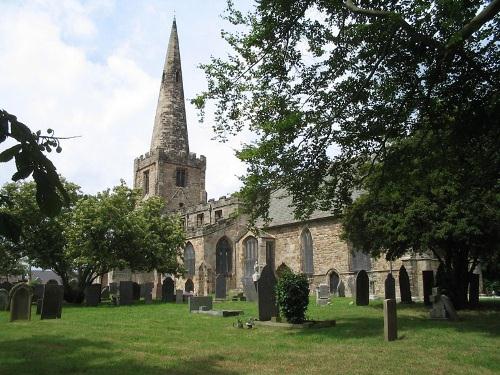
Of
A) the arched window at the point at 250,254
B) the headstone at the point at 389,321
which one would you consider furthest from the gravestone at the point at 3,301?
the arched window at the point at 250,254

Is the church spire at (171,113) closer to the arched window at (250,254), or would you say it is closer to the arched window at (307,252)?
the arched window at (250,254)

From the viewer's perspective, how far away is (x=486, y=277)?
140ft

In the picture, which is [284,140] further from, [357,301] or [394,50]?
[357,301]

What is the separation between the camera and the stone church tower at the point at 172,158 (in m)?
50.6

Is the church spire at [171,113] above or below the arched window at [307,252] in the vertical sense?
above

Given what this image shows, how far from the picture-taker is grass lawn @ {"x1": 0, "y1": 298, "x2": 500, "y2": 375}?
7.36 m

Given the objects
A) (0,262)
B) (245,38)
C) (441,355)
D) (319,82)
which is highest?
(245,38)

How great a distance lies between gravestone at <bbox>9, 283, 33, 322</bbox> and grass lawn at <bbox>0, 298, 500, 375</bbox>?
0.74 metres

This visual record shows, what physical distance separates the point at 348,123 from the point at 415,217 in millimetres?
7994

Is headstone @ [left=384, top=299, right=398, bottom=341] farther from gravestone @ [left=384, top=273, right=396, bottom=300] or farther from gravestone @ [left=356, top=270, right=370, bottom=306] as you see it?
gravestone @ [left=356, top=270, right=370, bottom=306]

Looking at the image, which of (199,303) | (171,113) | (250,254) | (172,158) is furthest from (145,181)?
(199,303)

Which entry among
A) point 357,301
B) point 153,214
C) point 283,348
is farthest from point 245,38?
point 153,214

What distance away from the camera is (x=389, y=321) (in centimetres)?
1028

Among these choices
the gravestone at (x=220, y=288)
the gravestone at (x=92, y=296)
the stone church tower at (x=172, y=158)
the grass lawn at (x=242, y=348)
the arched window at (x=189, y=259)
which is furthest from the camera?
the stone church tower at (x=172, y=158)
